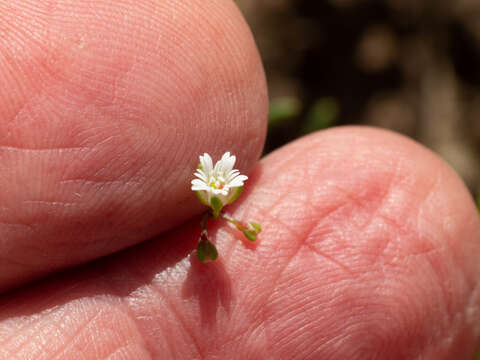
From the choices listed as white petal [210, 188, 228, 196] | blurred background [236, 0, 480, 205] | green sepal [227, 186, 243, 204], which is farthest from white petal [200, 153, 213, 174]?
blurred background [236, 0, 480, 205]

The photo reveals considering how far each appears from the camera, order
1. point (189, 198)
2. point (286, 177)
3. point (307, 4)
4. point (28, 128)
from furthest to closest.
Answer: point (307, 4)
point (286, 177)
point (189, 198)
point (28, 128)

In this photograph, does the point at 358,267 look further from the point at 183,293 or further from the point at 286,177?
the point at 183,293

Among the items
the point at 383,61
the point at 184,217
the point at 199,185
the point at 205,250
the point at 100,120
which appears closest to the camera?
the point at 100,120

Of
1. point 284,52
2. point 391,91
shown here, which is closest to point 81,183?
point 284,52

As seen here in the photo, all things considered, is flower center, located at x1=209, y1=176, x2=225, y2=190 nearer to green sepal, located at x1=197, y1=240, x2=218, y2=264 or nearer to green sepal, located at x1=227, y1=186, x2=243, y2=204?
green sepal, located at x1=227, y1=186, x2=243, y2=204

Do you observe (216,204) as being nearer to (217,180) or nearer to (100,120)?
(217,180)

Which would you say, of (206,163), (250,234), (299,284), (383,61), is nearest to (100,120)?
(206,163)

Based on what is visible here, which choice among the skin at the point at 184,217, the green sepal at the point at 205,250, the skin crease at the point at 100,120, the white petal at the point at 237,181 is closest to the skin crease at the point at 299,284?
the skin at the point at 184,217
